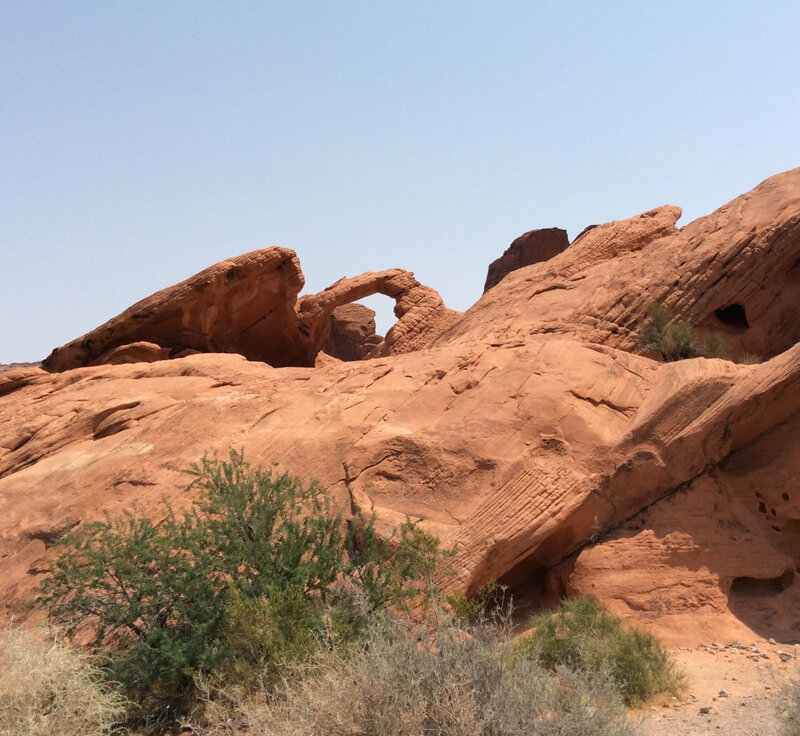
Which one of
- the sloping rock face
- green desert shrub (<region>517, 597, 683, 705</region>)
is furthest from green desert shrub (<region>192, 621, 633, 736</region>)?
the sloping rock face

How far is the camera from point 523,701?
6121mm

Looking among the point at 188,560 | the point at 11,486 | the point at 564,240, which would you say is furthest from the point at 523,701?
the point at 564,240

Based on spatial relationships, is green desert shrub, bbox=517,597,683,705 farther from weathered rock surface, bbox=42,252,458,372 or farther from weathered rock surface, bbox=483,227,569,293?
weathered rock surface, bbox=483,227,569,293

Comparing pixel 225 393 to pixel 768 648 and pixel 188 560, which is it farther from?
pixel 768 648

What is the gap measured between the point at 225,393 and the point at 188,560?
154 inches

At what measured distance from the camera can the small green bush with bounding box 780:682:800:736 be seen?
6125 millimetres

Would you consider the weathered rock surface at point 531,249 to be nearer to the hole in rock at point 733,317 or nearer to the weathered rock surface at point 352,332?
the weathered rock surface at point 352,332

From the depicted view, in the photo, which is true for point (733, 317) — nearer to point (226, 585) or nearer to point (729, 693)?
point (729, 693)

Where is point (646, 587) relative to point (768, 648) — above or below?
above

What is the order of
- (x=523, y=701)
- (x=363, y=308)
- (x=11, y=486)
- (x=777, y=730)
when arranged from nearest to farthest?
(x=523, y=701) < (x=777, y=730) < (x=11, y=486) < (x=363, y=308)

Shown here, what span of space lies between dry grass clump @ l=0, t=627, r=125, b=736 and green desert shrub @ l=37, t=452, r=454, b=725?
36 cm

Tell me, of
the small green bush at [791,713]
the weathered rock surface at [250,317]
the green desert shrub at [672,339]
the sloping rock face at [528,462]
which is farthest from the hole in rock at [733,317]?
the small green bush at [791,713]

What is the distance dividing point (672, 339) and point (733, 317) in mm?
1716

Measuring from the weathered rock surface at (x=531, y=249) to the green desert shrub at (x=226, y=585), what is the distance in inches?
668
